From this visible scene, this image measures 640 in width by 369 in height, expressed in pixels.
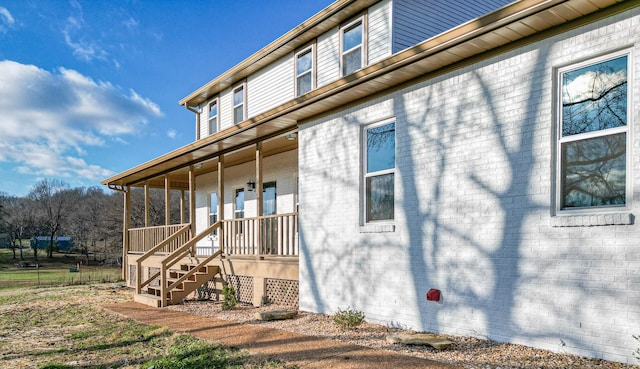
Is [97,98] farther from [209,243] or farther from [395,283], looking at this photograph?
[395,283]

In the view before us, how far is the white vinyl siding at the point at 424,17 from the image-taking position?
11234 mm

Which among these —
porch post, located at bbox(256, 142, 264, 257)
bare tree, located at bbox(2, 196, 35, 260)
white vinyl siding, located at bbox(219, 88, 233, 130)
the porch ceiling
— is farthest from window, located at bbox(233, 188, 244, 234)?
bare tree, located at bbox(2, 196, 35, 260)

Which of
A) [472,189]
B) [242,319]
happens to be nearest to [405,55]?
[472,189]

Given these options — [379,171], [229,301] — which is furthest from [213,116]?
[379,171]

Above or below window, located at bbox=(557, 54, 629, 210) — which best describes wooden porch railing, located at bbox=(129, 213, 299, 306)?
below

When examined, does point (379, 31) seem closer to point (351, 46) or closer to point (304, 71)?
point (351, 46)

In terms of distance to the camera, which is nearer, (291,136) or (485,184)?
(485,184)

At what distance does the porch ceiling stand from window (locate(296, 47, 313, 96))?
2.38 meters

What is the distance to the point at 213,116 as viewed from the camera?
1811 cm

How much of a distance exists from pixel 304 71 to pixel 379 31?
3085mm

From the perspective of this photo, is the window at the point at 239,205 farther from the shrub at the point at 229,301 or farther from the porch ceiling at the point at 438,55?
the shrub at the point at 229,301

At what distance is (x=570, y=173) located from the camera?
17.4 ft

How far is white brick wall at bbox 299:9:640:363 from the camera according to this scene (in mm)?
4848

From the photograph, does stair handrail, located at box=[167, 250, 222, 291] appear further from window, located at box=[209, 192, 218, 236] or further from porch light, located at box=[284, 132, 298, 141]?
window, located at box=[209, 192, 218, 236]
